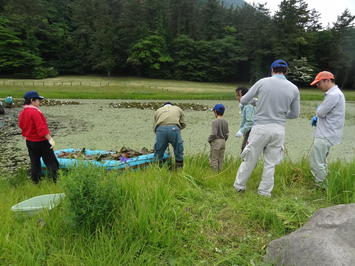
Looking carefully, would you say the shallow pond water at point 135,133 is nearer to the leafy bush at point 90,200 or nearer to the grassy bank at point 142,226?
the grassy bank at point 142,226

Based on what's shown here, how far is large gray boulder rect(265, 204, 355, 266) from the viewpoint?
168cm

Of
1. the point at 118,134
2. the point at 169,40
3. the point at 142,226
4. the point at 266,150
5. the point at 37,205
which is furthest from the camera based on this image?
the point at 169,40

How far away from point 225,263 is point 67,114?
12644 mm

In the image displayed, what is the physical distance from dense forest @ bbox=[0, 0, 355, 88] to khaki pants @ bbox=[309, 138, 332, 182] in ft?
120

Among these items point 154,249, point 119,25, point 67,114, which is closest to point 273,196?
point 154,249

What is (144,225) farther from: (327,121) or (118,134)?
(118,134)

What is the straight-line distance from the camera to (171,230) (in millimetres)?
2117

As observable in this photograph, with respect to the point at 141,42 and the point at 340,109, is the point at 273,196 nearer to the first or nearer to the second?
the point at 340,109

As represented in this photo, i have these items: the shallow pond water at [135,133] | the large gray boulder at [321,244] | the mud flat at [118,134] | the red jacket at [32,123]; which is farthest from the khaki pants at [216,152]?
the red jacket at [32,123]

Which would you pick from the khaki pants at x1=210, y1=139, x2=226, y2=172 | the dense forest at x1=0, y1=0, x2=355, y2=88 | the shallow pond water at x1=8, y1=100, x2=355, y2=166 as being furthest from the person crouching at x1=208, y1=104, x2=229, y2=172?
the dense forest at x1=0, y1=0, x2=355, y2=88

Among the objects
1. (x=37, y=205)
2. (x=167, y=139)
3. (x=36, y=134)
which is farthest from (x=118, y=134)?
(x=37, y=205)

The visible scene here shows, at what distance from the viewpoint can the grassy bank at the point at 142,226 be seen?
1.96 meters

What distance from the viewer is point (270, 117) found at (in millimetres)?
2914

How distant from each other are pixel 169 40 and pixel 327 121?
4585 centimetres
